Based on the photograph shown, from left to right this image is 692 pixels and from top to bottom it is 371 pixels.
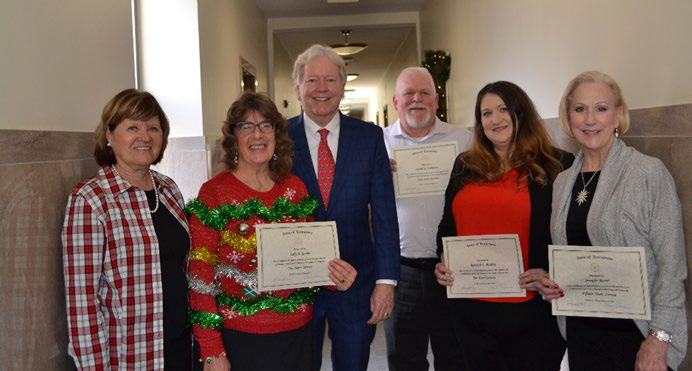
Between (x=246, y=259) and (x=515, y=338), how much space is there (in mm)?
993

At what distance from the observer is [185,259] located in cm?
191

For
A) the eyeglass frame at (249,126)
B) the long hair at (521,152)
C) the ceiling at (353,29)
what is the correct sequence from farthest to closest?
the ceiling at (353,29)
the long hair at (521,152)
the eyeglass frame at (249,126)

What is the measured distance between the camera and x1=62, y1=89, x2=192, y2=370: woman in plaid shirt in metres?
1.64

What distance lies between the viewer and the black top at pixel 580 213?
5.86 ft

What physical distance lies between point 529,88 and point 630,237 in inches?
77.3

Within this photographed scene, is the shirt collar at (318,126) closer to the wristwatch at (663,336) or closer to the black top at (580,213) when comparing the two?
the black top at (580,213)

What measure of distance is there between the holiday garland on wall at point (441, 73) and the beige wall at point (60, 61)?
13.3 feet

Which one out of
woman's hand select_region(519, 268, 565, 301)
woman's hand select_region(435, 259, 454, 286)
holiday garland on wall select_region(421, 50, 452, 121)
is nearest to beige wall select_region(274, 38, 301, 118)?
holiday garland on wall select_region(421, 50, 452, 121)

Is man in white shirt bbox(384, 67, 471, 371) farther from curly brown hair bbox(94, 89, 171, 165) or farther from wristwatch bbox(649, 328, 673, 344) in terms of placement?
curly brown hair bbox(94, 89, 171, 165)

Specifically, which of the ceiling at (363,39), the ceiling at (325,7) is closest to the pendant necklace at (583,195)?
the ceiling at (325,7)

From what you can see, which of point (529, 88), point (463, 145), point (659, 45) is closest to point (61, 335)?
point (463, 145)

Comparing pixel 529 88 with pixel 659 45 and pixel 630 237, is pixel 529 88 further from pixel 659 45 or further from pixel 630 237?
pixel 630 237

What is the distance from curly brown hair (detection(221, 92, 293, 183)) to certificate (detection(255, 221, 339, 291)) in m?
0.22

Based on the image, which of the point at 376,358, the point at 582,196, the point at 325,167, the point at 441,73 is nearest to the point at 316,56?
the point at 325,167
